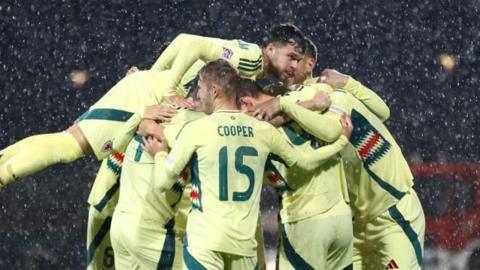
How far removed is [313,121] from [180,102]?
2.71 feet

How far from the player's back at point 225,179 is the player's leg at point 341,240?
2.42 feet

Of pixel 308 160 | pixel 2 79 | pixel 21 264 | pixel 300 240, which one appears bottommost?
pixel 21 264

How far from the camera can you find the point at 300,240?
7.65 m

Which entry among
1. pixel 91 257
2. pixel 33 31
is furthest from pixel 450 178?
pixel 91 257

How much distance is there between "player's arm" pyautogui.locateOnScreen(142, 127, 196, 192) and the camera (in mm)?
7059

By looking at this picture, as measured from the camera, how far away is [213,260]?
23.1 feet

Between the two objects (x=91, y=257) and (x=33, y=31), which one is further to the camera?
(x=33, y=31)

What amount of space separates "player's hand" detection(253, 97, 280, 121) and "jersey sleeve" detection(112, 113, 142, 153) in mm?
733

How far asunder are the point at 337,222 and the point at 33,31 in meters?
6.21

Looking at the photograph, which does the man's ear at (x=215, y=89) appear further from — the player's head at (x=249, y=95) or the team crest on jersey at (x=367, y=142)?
the team crest on jersey at (x=367, y=142)

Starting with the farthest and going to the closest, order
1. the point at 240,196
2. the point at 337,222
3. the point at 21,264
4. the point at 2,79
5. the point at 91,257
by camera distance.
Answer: the point at 2,79, the point at 21,264, the point at 91,257, the point at 337,222, the point at 240,196

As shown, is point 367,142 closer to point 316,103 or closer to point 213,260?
point 316,103

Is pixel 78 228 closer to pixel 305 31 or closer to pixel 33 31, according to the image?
pixel 33 31

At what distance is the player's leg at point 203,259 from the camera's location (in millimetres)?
7031
